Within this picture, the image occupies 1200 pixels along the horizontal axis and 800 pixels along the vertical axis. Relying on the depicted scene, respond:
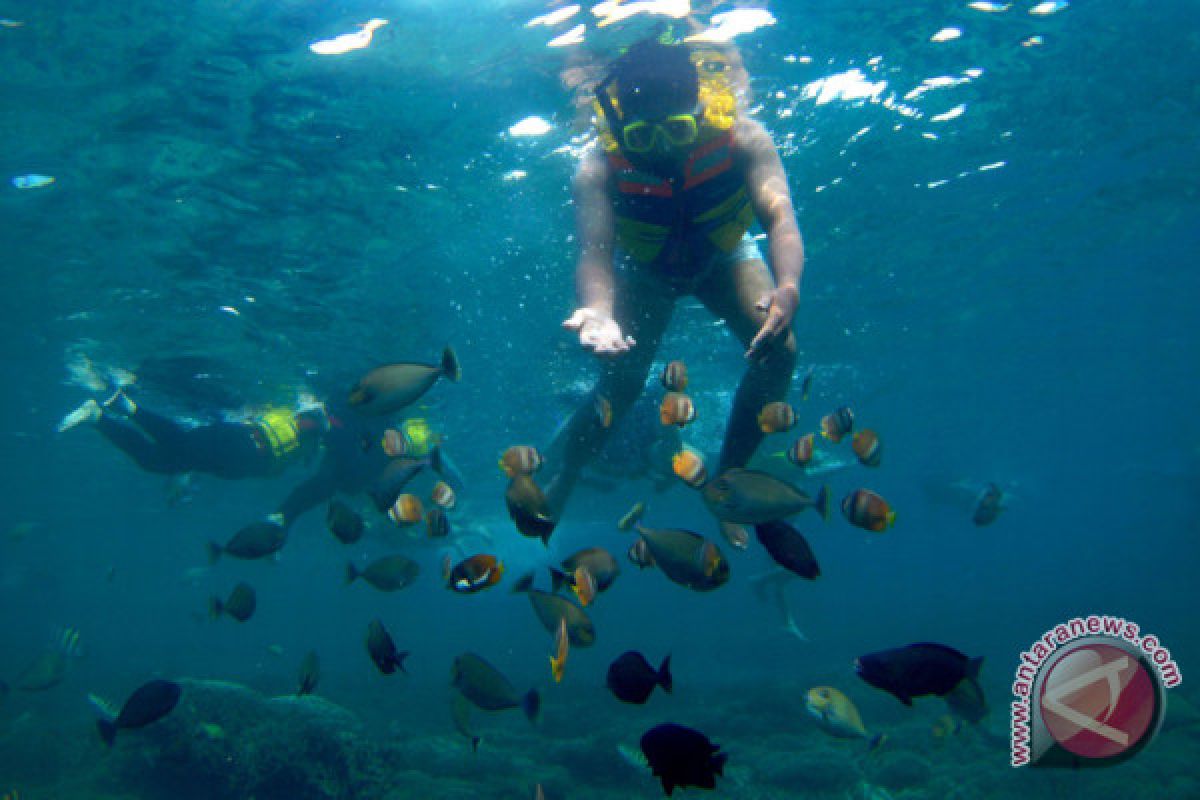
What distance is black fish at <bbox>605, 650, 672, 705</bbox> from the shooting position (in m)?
3.50

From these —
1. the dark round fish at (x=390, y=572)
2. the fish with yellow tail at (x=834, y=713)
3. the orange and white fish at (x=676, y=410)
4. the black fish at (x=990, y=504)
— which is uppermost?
the orange and white fish at (x=676, y=410)

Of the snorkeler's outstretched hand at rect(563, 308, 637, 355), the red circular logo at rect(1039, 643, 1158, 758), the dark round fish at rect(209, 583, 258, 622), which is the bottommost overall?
the dark round fish at rect(209, 583, 258, 622)

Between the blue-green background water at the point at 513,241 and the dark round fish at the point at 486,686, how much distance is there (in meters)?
6.73

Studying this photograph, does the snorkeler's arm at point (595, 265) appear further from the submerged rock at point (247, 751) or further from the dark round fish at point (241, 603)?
the submerged rock at point (247, 751)

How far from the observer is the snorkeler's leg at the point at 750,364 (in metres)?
5.08

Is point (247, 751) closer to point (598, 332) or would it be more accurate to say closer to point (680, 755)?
point (680, 755)

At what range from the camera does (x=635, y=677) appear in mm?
3521

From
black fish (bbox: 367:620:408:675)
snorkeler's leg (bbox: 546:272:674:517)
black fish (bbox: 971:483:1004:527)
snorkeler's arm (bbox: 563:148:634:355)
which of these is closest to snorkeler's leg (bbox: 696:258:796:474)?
snorkeler's leg (bbox: 546:272:674:517)

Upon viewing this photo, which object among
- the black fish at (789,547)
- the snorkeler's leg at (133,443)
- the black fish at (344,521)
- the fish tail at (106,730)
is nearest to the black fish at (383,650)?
the black fish at (344,521)

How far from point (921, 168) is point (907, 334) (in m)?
10.3

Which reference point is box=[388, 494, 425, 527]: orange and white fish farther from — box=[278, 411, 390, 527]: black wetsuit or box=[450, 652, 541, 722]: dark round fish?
box=[278, 411, 390, 527]: black wetsuit

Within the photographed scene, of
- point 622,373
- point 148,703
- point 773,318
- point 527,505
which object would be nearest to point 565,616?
point 527,505

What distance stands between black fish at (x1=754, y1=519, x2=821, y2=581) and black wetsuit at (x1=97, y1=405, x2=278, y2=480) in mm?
13285

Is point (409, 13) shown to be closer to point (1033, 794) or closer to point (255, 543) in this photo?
point (255, 543)
